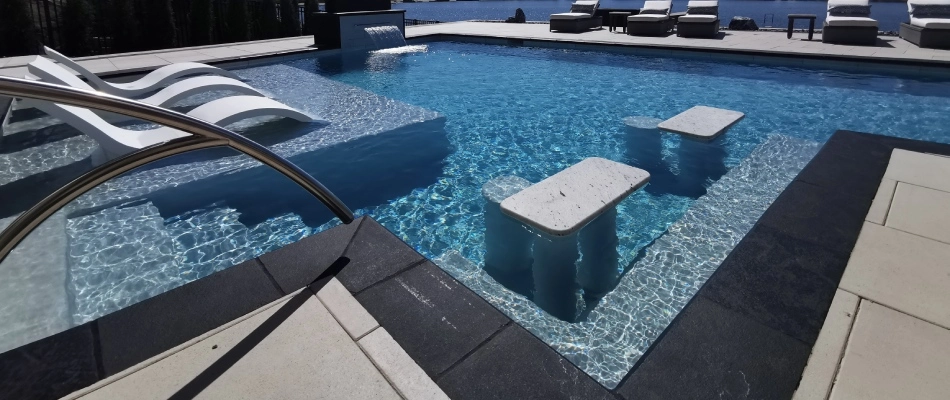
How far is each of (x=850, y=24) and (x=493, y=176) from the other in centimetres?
1032

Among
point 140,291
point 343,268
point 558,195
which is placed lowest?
point 140,291

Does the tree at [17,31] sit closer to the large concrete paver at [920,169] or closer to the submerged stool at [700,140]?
the submerged stool at [700,140]

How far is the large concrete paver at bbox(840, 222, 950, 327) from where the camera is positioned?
2307 mm

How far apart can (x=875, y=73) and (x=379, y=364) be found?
35.9 ft

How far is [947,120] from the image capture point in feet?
20.8

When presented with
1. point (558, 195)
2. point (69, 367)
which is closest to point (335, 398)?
point (69, 367)

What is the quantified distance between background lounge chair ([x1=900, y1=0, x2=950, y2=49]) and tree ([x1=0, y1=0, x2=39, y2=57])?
1842cm

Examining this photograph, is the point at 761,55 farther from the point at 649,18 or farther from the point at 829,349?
the point at 829,349

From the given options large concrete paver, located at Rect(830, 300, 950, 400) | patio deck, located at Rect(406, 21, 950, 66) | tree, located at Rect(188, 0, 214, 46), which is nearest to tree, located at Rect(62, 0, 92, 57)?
tree, located at Rect(188, 0, 214, 46)

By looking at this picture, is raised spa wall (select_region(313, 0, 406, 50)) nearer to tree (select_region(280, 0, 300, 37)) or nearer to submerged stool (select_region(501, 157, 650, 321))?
tree (select_region(280, 0, 300, 37))

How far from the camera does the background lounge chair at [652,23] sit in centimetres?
1328

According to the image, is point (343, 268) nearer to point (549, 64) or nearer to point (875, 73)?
point (549, 64)

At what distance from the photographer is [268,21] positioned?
15258 mm

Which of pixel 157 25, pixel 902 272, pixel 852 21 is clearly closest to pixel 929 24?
pixel 852 21
